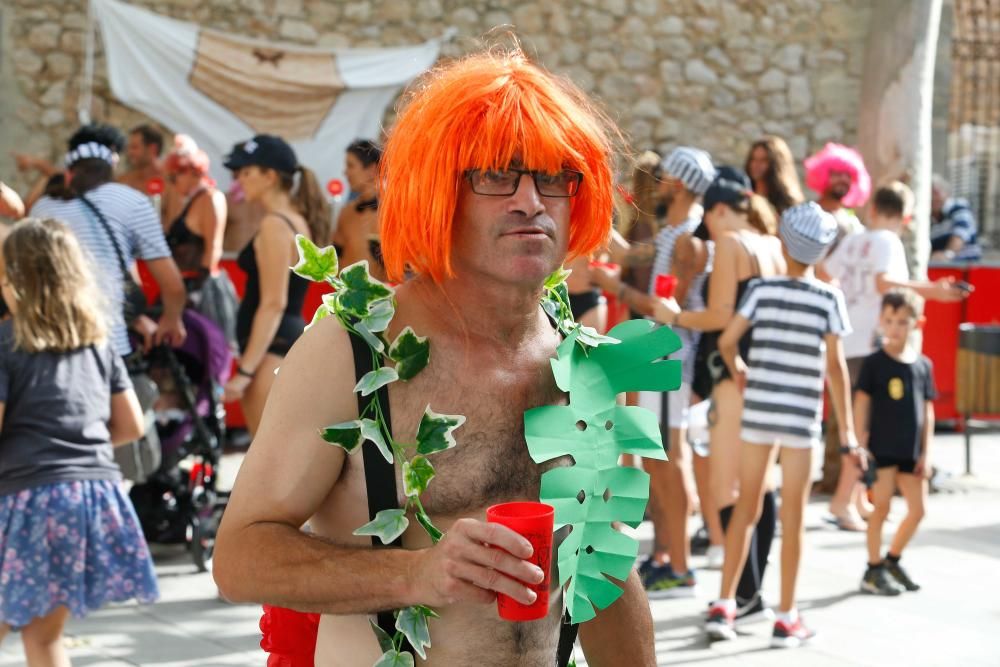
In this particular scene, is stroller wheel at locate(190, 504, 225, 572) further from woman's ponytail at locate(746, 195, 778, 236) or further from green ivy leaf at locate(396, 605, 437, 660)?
green ivy leaf at locate(396, 605, 437, 660)

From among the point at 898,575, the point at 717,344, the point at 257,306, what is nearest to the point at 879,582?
the point at 898,575

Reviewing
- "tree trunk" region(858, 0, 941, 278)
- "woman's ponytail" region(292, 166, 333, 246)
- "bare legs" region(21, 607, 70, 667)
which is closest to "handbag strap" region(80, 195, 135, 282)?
"woman's ponytail" region(292, 166, 333, 246)

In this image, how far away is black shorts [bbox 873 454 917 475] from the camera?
6.27 metres

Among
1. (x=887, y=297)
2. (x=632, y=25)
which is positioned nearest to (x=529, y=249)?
(x=887, y=297)

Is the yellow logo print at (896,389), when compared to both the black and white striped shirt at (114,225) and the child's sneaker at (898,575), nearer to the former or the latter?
the child's sneaker at (898,575)

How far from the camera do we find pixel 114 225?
19.9 ft

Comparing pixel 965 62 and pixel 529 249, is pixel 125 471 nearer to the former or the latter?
A: pixel 529 249

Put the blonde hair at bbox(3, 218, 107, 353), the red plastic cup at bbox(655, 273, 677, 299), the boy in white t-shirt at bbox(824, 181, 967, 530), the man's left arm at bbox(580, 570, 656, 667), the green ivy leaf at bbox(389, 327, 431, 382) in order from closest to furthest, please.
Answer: the green ivy leaf at bbox(389, 327, 431, 382) → the man's left arm at bbox(580, 570, 656, 667) → the blonde hair at bbox(3, 218, 107, 353) → the red plastic cup at bbox(655, 273, 677, 299) → the boy in white t-shirt at bbox(824, 181, 967, 530)

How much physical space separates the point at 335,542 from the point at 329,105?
34.0ft

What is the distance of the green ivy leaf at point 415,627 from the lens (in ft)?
6.42

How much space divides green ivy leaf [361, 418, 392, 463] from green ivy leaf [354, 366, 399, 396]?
4 centimetres

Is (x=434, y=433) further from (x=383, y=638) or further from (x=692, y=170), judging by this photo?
(x=692, y=170)

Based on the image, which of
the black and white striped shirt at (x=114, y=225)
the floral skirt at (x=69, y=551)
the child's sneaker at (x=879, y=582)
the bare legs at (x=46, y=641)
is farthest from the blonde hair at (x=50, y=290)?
the child's sneaker at (x=879, y=582)

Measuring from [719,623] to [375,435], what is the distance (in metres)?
3.71
